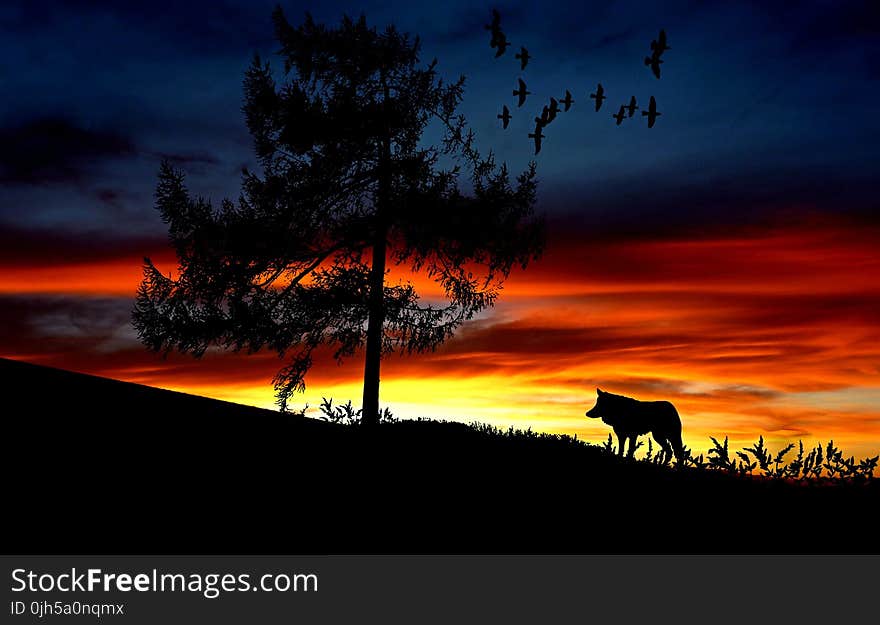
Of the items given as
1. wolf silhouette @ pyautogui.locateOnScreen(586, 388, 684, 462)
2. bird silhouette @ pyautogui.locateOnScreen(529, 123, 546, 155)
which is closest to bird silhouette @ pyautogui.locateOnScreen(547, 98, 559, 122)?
bird silhouette @ pyautogui.locateOnScreen(529, 123, 546, 155)

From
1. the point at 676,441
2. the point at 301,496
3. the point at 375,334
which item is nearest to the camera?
the point at 301,496

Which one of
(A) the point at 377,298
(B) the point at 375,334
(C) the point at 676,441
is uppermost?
(A) the point at 377,298

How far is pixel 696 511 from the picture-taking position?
34.9 ft

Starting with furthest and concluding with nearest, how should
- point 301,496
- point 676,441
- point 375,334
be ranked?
point 375,334, point 676,441, point 301,496

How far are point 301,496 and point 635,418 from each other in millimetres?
9654

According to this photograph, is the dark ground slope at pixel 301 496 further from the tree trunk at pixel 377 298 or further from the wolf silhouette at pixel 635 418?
the tree trunk at pixel 377 298

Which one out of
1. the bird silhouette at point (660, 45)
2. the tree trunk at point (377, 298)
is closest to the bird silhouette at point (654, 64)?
the bird silhouette at point (660, 45)

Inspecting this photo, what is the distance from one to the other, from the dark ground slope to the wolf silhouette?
11.9 ft

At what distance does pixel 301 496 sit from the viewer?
25.2ft

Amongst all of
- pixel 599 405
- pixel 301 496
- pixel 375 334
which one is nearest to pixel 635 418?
pixel 599 405

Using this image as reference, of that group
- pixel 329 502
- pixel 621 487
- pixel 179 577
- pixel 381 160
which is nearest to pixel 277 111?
pixel 381 160

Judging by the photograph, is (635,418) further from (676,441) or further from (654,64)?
(654,64)

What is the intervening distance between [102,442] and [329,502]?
221 centimetres

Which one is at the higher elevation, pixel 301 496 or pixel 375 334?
pixel 375 334
